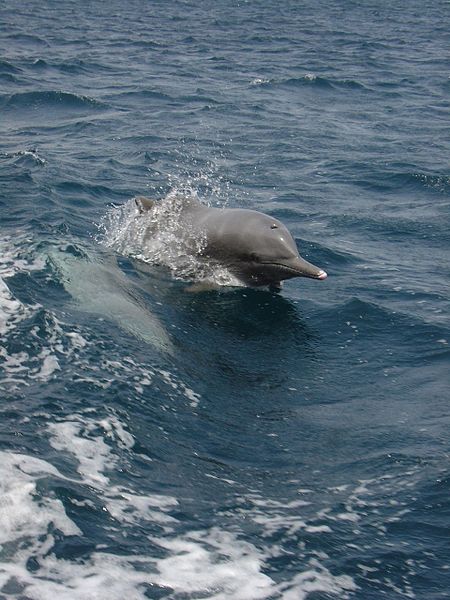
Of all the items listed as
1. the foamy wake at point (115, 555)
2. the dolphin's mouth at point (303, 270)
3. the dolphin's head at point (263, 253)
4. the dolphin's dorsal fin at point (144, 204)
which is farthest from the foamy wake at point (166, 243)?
the foamy wake at point (115, 555)

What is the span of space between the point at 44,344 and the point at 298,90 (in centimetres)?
2234

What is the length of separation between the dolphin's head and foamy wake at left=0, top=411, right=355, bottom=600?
5478 millimetres

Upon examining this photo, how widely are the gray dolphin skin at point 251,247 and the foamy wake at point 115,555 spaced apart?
550 centimetres

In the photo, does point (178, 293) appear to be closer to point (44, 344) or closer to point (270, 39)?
point (44, 344)

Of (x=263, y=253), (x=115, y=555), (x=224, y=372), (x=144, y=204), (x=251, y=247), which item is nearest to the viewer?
(x=115, y=555)

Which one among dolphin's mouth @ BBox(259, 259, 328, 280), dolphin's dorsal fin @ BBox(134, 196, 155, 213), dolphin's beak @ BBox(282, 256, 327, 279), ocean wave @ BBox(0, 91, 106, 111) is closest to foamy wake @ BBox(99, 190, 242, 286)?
dolphin's dorsal fin @ BBox(134, 196, 155, 213)

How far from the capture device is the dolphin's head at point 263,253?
1292 centimetres

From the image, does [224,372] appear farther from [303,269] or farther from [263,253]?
[263,253]

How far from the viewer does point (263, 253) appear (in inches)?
516

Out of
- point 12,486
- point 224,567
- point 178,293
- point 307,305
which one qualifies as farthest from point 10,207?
point 224,567

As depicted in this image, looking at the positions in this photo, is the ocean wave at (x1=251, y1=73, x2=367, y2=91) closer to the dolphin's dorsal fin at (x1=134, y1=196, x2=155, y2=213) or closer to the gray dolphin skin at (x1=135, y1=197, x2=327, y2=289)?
the dolphin's dorsal fin at (x1=134, y1=196, x2=155, y2=213)

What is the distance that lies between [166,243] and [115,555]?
7.85 m

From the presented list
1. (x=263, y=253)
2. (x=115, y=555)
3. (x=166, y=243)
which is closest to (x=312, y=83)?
(x=166, y=243)

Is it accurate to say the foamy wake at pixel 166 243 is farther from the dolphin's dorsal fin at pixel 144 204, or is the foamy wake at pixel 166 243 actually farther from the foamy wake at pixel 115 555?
the foamy wake at pixel 115 555
